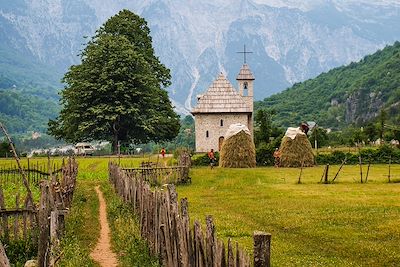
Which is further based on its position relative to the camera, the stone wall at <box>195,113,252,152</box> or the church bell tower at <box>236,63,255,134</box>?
the church bell tower at <box>236,63,255,134</box>

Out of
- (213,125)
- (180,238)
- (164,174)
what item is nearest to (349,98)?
(213,125)

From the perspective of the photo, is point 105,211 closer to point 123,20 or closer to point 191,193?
point 191,193

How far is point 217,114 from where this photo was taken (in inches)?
2325

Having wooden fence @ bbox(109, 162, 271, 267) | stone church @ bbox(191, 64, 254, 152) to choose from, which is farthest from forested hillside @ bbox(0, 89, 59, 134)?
wooden fence @ bbox(109, 162, 271, 267)

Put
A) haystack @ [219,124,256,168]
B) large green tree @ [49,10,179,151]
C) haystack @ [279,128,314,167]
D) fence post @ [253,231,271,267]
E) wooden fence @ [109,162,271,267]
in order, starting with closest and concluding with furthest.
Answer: fence post @ [253,231,271,267]
wooden fence @ [109,162,271,267]
haystack @ [219,124,256,168]
haystack @ [279,128,314,167]
large green tree @ [49,10,179,151]

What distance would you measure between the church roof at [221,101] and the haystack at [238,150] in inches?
572

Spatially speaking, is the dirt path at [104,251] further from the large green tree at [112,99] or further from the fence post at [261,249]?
the large green tree at [112,99]

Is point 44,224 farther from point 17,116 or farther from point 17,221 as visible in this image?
point 17,116

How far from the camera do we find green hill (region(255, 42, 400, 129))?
12962 centimetres

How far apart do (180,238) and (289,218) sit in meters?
9.57

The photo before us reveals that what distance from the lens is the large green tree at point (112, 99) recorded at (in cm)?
5378

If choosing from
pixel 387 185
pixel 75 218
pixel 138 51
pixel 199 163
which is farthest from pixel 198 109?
pixel 75 218

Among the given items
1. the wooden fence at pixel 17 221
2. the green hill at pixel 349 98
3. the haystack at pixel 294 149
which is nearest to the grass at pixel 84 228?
the wooden fence at pixel 17 221

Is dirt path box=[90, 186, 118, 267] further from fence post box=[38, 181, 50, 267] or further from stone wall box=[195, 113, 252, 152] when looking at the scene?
stone wall box=[195, 113, 252, 152]
